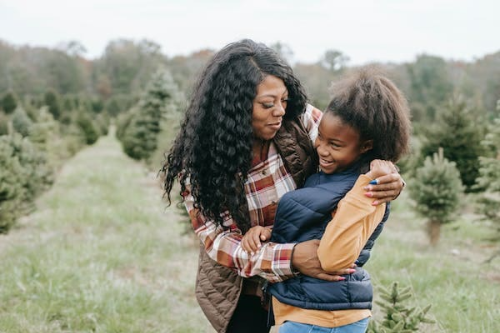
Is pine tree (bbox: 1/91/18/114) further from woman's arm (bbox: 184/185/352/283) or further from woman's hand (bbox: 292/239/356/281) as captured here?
woman's hand (bbox: 292/239/356/281)

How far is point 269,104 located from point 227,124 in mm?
201

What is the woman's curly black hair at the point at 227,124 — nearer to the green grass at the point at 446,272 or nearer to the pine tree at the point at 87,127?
the green grass at the point at 446,272

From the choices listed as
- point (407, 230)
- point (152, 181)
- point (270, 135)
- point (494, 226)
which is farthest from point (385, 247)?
point (152, 181)

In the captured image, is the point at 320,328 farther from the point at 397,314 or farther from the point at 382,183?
the point at 397,314

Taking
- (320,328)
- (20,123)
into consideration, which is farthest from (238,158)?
(20,123)

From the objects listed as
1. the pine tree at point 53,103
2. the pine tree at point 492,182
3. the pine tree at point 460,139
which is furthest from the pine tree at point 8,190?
the pine tree at point 53,103

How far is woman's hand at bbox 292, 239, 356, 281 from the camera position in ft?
6.26

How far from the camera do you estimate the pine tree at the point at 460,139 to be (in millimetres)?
10750

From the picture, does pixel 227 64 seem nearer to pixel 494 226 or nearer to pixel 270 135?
pixel 270 135

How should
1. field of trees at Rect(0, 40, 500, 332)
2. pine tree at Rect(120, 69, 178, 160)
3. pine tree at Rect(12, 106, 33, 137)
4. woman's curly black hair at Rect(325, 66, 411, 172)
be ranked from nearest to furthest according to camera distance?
woman's curly black hair at Rect(325, 66, 411, 172) → field of trees at Rect(0, 40, 500, 332) → pine tree at Rect(12, 106, 33, 137) → pine tree at Rect(120, 69, 178, 160)

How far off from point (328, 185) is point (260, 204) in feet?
1.35

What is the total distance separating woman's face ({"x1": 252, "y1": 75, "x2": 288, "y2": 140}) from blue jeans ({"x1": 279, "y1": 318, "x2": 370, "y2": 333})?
0.81m

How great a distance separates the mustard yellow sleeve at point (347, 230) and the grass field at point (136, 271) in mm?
1298

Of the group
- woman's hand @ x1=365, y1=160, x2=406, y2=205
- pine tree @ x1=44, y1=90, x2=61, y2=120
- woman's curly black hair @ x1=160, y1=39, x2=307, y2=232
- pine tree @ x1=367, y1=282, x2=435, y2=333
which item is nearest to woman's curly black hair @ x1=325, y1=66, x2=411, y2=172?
woman's hand @ x1=365, y1=160, x2=406, y2=205
